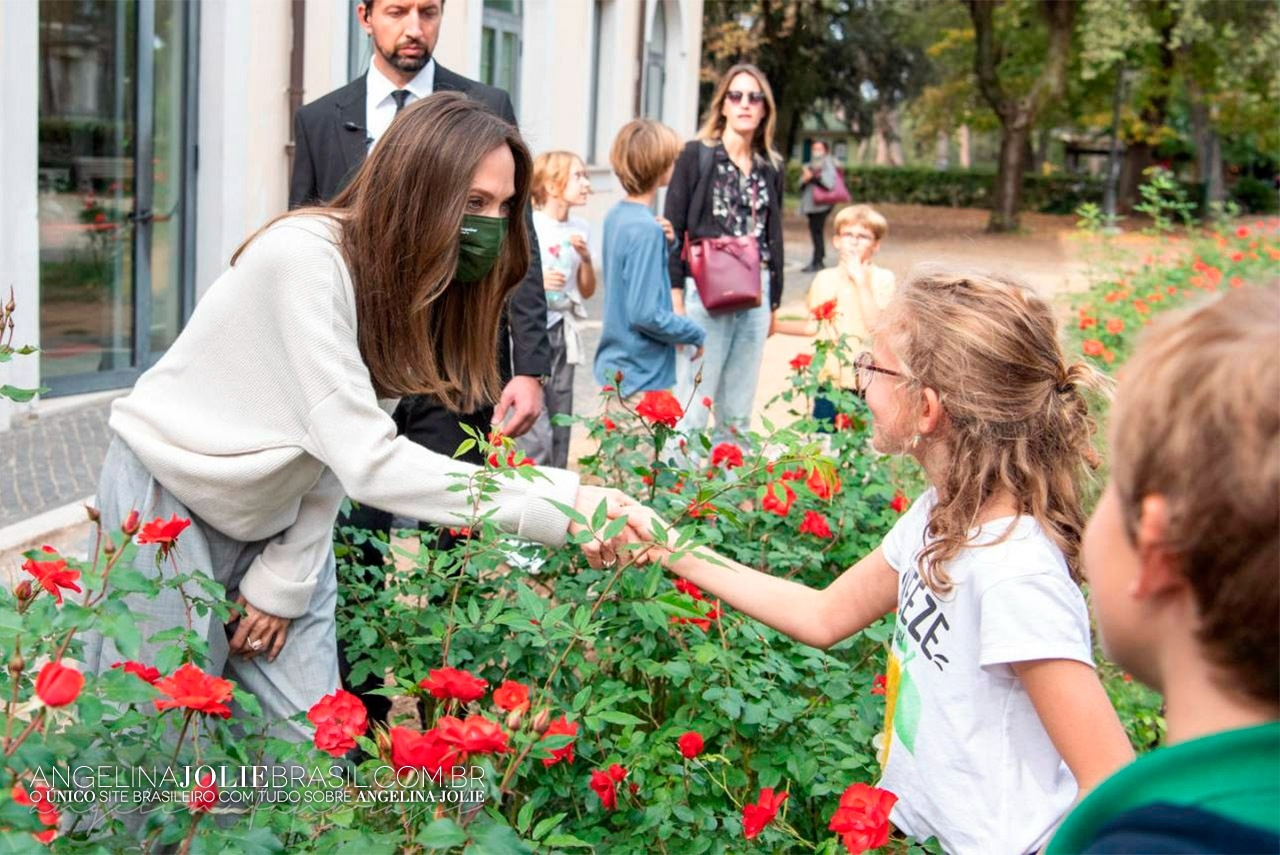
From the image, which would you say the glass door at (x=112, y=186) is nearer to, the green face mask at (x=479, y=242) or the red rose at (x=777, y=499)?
the red rose at (x=777, y=499)

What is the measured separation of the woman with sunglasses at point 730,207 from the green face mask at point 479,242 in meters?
4.30

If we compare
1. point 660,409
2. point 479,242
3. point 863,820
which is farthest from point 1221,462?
point 660,409

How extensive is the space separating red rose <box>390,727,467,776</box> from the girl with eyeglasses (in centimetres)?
83

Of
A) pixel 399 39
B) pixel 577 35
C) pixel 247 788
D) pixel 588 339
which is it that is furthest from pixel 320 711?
pixel 577 35

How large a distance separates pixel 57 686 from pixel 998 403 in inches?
57.6

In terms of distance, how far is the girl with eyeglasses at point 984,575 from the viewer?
2146 mm

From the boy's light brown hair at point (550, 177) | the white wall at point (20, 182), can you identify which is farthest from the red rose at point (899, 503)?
the white wall at point (20, 182)

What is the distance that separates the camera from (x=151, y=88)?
9812 mm

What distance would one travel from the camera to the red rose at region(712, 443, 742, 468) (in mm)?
3580

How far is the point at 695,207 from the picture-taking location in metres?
7.34

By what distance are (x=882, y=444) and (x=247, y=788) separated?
3.75 feet

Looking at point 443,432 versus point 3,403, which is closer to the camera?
point 443,432

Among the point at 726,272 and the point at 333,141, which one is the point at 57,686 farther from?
the point at 726,272

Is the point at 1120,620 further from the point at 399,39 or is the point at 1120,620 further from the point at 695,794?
the point at 399,39
